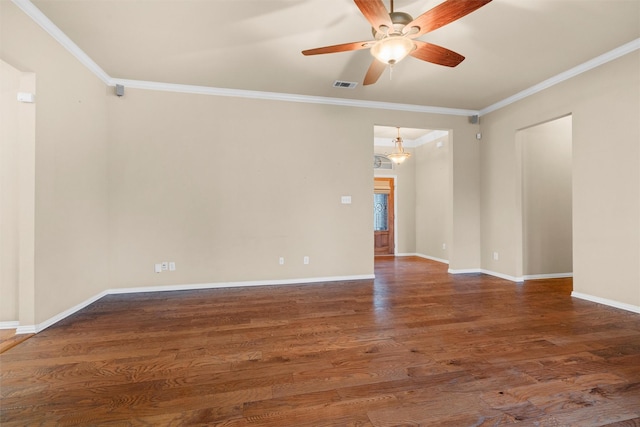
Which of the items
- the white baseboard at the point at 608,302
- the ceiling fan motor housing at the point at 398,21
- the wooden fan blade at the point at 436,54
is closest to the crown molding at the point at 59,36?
the ceiling fan motor housing at the point at 398,21

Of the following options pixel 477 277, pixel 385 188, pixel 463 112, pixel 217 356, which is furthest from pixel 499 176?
pixel 217 356

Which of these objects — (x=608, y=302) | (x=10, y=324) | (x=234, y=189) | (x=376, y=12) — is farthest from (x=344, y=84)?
(x=10, y=324)

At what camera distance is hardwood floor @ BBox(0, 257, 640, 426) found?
1.54 meters

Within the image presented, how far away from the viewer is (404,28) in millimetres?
2254

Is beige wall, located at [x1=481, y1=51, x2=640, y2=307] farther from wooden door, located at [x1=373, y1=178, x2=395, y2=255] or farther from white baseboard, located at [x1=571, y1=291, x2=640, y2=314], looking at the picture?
wooden door, located at [x1=373, y1=178, x2=395, y2=255]

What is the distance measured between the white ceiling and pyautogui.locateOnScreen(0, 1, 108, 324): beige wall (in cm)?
30

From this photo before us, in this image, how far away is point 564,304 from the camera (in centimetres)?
339

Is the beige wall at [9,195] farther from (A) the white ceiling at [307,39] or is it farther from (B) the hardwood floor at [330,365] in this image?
(A) the white ceiling at [307,39]

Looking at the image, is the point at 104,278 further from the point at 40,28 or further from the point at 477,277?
the point at 477,277

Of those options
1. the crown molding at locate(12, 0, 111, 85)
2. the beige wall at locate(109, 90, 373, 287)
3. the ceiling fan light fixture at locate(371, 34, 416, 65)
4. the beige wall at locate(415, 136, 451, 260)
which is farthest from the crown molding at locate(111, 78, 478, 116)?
the ceiling fan light fixture at locate(371, 34, 416, 65)

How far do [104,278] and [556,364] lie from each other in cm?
490

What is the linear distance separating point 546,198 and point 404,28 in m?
4.26

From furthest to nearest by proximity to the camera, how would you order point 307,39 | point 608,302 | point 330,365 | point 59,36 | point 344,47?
point 608,302, point 307,39, point 59,36, point 344,47, point 330,365

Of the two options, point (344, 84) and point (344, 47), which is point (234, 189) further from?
point (344, 47)
